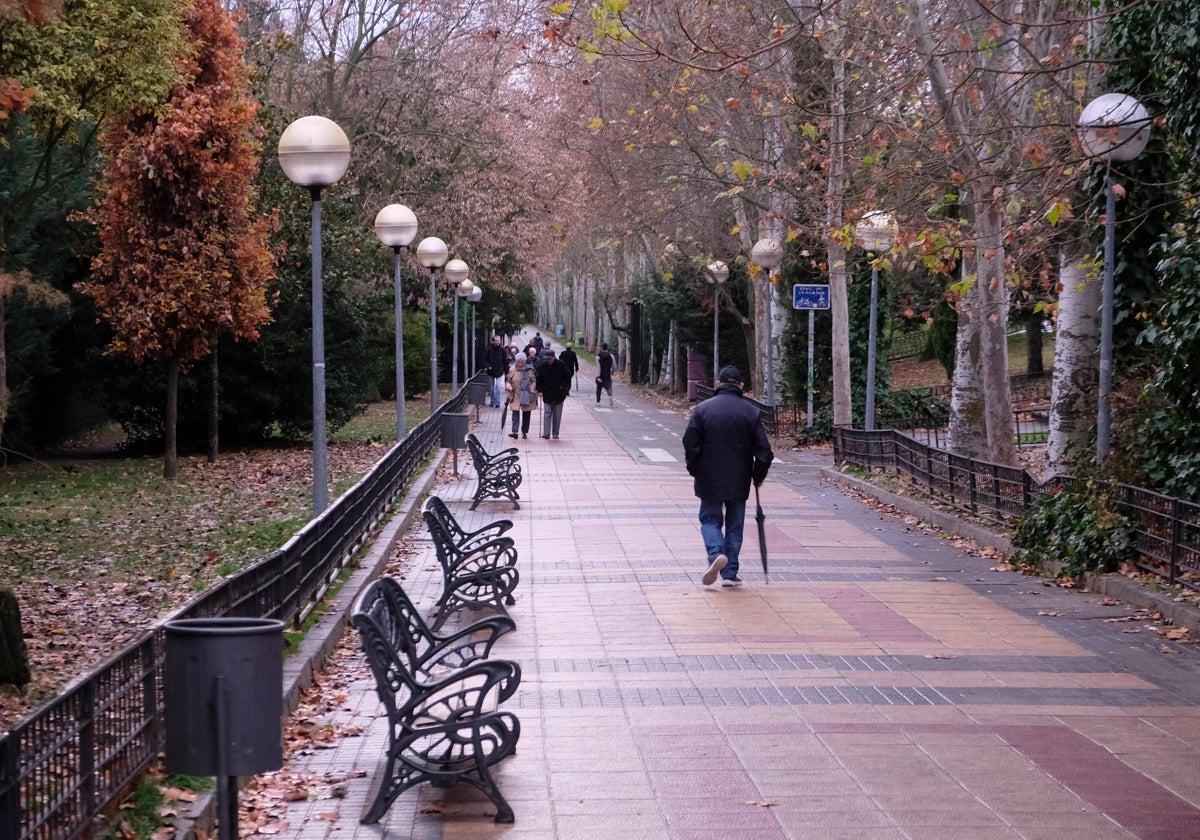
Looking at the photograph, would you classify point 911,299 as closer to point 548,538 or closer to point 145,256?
point 145,256

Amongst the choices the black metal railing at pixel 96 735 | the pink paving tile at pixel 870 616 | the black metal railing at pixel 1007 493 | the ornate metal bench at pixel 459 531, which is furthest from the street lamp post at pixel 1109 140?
the black metal railing at pixel 96 735

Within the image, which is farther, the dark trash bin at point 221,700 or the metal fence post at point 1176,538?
the metal fence post at point 1176,538

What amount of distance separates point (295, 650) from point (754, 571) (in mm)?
5537

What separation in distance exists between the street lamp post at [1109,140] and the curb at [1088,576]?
2089 millimetres

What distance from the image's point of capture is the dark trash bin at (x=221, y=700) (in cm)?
456

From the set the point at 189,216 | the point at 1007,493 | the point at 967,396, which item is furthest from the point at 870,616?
the point at 189,216

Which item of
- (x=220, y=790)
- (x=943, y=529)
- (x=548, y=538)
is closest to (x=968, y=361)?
(x=943, y=529)

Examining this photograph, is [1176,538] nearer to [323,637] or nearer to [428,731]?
[323,637]

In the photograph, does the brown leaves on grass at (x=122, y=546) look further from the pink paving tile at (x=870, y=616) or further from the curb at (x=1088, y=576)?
the curb at (x=1088, y=576)

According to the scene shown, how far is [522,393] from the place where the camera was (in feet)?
96.2

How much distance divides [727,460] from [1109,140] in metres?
4.05

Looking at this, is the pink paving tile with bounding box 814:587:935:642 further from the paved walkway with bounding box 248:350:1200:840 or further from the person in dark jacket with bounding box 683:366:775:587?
the person in dark jacket with bounding box 683:366:775:587

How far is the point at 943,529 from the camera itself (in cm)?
1611

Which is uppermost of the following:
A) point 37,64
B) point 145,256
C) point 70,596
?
point 37,64
